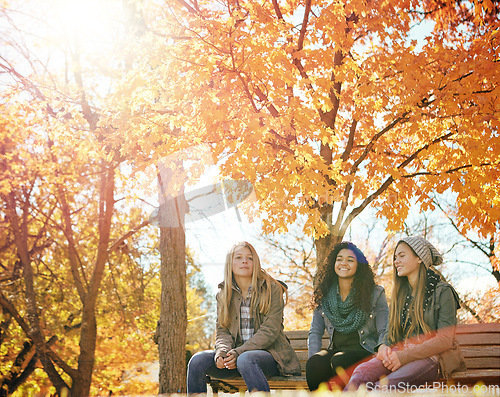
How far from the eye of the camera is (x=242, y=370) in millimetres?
4098

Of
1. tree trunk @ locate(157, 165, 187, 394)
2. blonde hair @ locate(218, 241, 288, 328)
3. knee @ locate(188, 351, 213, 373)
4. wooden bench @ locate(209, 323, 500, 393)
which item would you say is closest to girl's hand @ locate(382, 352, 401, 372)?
wooden bench @ locate(209, 323, 500, 393)

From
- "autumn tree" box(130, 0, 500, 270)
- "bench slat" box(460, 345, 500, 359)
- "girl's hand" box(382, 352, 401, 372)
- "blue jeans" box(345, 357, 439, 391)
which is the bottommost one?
"blue jeans" box(345, 357, 439, 391)

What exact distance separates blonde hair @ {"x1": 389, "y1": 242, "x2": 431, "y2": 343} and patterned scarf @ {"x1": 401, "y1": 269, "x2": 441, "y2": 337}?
0.02 m

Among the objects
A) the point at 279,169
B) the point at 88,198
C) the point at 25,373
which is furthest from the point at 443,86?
the point at 25,373

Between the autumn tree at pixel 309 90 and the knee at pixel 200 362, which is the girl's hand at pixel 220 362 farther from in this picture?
the autumn tree at pixel 309 90

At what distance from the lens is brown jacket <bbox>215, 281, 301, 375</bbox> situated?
4.40 meters

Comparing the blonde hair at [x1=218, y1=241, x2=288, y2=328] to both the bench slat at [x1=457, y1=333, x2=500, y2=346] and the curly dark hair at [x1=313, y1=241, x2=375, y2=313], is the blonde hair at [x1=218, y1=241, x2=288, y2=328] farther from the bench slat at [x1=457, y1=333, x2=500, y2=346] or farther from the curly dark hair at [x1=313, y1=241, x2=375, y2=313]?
the bench slat at [x1=457, y1=333, x2=500, y2=346]

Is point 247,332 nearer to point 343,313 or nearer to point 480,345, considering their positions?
point 343,313

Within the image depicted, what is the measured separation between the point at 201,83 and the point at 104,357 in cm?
1224

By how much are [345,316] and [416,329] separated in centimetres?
76

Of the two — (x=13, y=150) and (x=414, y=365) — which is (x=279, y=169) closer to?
(x=414, y=365)

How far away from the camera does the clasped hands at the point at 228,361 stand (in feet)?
13.9

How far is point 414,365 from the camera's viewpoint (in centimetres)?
363

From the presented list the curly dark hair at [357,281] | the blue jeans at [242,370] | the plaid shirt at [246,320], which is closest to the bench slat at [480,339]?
the curly dark hair at [357,281]
